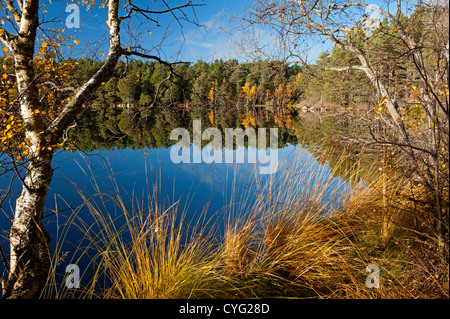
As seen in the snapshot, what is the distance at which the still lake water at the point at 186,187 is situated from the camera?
9.11 ft

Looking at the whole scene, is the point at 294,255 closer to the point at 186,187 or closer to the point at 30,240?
the point at 30,240

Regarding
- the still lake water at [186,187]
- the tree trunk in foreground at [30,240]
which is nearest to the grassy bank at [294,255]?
the still lake water at [186,187]

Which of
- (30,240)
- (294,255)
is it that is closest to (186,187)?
(294,255)

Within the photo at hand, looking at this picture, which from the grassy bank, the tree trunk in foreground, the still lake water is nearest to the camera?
the grassy bank

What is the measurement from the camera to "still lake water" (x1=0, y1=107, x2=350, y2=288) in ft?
9.11

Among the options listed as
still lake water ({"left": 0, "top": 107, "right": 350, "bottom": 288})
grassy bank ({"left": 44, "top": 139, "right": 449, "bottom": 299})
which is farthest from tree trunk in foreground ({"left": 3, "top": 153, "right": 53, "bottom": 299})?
grassy bank ({"left": 44, "top": 139, "right": 449, "bottom": 299})

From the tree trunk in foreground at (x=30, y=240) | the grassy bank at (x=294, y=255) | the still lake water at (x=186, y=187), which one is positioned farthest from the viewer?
the still lake water at (x=186, y=187)

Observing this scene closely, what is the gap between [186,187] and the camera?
6867 millimetres

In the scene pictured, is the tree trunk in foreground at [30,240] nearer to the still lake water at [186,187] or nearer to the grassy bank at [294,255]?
the still lake water at [186,187]

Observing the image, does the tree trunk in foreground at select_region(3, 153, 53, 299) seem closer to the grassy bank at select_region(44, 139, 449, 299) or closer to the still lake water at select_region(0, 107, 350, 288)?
the still lake water at select_region(0, 107, 350, 288)

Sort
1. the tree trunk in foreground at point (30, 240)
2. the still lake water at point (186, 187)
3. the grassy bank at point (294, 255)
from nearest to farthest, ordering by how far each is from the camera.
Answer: the grassy bank at point (294, 255), the tree trunk in foreground at point (30, 240), the still lake water at point (186, 187)
